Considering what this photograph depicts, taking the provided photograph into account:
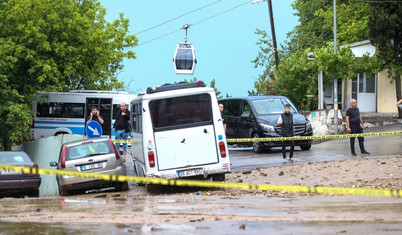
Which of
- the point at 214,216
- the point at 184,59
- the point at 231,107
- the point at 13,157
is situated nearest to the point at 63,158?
the point at 13,157

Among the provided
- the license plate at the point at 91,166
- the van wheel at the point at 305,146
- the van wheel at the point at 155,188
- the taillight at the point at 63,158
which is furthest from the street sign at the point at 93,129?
the van wheel at the point at 305,146

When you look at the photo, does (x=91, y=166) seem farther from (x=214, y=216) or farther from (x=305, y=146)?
(x=305, y=146)

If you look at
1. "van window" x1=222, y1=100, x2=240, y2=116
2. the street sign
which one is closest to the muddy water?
the street sign

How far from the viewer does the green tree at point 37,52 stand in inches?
1455

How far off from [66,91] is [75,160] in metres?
25.2

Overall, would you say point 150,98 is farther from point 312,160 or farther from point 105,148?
point 312,160

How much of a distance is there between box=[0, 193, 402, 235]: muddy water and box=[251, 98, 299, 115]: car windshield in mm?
12279

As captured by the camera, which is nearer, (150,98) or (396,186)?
(396,186)

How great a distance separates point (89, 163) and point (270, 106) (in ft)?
32.8

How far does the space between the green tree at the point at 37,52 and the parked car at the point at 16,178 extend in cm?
1637

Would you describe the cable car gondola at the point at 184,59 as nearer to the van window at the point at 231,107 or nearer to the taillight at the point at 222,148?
the van window at the point at 231,107

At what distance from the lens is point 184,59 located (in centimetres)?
3434

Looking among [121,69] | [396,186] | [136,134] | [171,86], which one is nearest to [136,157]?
[136,134]

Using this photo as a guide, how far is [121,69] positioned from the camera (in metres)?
50.1
